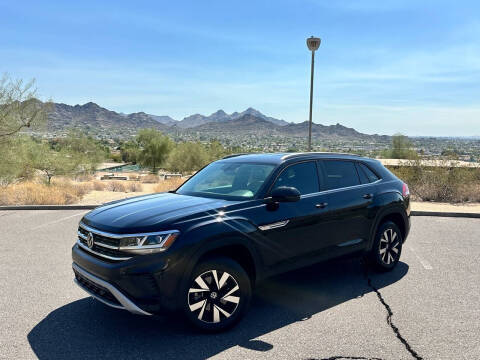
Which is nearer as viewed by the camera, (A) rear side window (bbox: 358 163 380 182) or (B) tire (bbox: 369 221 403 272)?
(B) tire (bbox: 369 221 403 272)

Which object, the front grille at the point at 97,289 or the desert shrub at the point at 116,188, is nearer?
the front grille at the point at 97,289

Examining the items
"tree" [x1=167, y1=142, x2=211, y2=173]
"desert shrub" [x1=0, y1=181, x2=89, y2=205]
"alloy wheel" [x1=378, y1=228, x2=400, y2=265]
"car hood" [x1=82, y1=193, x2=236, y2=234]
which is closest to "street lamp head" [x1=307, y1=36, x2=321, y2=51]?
"alloy wheel" [x1=378, y1=228, x2=400, y2=265]

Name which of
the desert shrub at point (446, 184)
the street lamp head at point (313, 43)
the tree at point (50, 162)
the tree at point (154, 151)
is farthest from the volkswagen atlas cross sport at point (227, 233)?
the tree at point (154, 151)

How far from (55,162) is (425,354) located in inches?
992

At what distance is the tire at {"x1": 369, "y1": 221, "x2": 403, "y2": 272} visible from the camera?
215 inches

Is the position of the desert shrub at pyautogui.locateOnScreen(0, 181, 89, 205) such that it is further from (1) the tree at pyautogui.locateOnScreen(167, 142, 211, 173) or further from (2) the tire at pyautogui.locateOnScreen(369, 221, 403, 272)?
(1) the tree at pyautogui.locateOnScreen(167, 142, 211, 173)

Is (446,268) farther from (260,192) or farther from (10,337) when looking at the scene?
(10,337)

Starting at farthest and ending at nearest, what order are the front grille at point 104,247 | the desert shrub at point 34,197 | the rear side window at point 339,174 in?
the desert shrub at point 34,197
the rear side window at point 339,174
the front grille at point 104,247

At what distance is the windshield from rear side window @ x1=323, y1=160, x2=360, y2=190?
2.81ft

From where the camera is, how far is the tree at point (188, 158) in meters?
44.9

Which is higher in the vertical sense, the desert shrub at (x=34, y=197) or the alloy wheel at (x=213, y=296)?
the alloy wheel at (x=213, y=296)

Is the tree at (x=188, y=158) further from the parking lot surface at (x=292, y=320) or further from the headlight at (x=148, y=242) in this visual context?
the headlight at (x=148, y=242)

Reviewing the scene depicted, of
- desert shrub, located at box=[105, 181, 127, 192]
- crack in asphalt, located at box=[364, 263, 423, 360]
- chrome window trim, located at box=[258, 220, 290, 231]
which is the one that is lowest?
desert shrub, located at box=[105, 181, 127, 192]

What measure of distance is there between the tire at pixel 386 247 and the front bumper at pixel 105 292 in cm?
344
